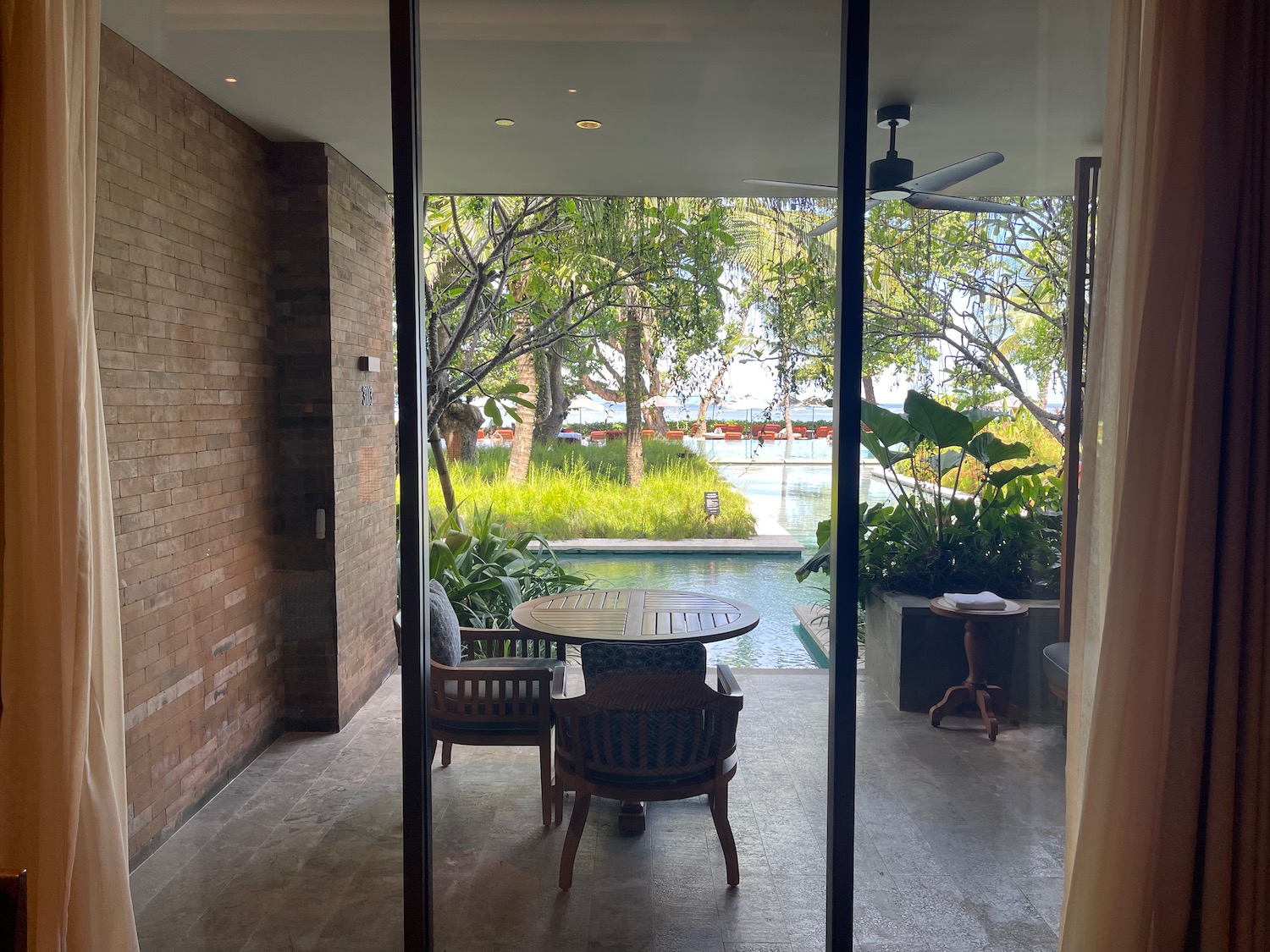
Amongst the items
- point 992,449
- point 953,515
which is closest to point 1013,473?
point 992,449

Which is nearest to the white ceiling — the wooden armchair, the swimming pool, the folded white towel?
the swimming pool

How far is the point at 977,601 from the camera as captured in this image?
7.64ft

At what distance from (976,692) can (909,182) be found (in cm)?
139

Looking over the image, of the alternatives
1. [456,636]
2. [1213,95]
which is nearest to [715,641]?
[456,636]

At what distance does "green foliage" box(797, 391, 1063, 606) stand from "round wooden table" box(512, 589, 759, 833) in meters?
0.31

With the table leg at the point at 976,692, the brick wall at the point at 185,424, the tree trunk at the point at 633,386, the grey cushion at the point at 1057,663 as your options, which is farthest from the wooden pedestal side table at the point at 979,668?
the brick wall at the point at 185,424

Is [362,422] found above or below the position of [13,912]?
above

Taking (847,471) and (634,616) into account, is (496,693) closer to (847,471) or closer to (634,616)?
(634,616)

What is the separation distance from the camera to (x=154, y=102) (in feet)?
7.36

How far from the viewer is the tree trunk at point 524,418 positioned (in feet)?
7.55

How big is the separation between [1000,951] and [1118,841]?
0.66 meters

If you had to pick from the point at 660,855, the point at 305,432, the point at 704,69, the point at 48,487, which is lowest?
the point at 660,855

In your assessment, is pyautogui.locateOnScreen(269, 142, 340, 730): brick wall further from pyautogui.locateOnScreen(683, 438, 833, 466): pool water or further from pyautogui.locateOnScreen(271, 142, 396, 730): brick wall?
pyautogui.locateOnScreen(683, 438, 833, 466): pool water

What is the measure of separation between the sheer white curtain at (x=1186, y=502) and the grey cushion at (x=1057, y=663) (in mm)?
441
